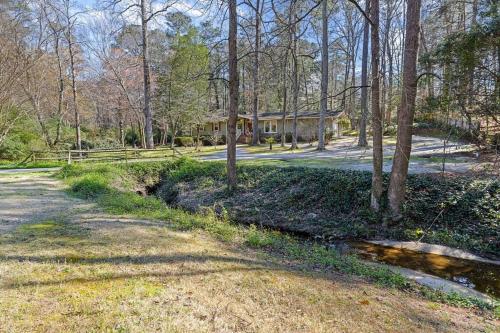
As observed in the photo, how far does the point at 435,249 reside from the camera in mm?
7238

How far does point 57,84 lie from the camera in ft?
83.3

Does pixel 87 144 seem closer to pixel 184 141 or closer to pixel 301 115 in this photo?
pixel 184 141

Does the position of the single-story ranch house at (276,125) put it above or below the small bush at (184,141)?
above

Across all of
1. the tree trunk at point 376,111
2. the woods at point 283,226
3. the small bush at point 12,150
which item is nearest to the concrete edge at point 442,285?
the woods at point 283,226

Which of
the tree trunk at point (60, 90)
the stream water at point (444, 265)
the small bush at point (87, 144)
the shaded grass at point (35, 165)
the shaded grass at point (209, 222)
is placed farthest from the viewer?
the small bush at point (87, 144)

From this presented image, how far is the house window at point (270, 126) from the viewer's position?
3284 cm

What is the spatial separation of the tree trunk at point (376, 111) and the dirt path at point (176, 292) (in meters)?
4.53

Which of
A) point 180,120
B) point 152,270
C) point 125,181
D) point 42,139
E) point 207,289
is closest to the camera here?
point 207,289

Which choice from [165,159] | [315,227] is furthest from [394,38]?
[315,227]

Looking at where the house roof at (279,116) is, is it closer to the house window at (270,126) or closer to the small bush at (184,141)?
the house window at (270,126)

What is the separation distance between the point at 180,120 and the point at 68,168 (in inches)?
627

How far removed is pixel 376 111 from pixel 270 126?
25257 millimetres

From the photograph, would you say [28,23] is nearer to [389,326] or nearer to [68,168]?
[68,168]

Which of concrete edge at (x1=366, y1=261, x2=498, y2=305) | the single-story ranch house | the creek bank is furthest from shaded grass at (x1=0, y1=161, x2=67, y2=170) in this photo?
the single-story ranch house
